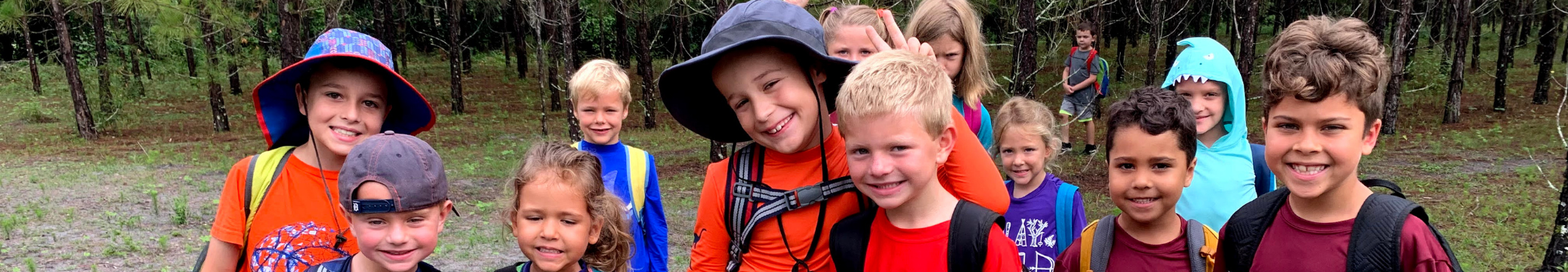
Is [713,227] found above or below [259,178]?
below

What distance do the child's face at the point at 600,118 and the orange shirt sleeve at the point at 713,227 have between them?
1.73 metres

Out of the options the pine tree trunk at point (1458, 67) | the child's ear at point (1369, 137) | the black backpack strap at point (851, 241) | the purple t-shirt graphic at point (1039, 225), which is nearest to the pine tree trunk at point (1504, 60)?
the pine tree trunk at point (1458, 67)

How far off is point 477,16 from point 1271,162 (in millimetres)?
38484

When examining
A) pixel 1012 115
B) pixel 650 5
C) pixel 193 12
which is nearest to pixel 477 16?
pixel 650 5

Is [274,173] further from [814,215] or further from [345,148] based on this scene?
[814,215]

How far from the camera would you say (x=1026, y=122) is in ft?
12.6

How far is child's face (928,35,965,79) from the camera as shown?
3355 millimetres

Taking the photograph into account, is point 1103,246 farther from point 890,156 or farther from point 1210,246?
point 890,156

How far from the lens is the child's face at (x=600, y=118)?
4074 mm

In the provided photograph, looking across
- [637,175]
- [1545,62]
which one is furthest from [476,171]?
[1545,62]

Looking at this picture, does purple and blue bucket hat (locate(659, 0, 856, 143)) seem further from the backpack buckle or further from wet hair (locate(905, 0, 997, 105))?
wet hair (locate(905, 0, 997, 105))

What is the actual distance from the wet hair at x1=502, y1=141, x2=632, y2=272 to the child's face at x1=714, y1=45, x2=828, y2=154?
69cm

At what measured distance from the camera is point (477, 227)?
27.0 feet

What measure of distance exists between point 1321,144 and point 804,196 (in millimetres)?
1241
